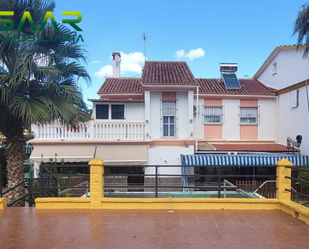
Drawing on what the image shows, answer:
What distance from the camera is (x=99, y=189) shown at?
5.63 metres

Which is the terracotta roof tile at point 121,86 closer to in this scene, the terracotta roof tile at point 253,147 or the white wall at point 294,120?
the terracotta roof tile at point 253,147

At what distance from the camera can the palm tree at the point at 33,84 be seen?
634 cm

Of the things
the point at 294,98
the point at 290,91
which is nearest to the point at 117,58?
the point at 290,91

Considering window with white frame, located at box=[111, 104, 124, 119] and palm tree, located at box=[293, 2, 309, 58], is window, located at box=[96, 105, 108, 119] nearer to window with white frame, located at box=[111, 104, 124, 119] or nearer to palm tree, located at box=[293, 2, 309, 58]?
window with white frame, located at box=[111, 104, 124, 119]

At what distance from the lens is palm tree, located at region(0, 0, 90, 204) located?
6.34 metres

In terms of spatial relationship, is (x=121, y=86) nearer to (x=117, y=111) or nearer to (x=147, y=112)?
(x=117, y=111)

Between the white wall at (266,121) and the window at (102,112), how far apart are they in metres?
9.73

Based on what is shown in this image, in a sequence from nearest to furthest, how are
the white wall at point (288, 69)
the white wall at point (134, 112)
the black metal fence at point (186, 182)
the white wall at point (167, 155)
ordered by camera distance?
the black metal fence at point (186, 182) < the white wall at point (167, 155) < the white wall at point (288, 69) < the white wall at point (134, 112)

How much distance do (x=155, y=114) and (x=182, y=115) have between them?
1608mm

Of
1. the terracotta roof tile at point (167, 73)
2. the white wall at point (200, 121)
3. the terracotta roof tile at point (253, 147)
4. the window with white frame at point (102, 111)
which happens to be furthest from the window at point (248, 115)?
the window with white frame at point (102, 111)

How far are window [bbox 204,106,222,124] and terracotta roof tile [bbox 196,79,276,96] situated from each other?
101cm

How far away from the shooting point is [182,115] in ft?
40.4

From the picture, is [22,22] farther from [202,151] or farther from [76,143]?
[202,151]

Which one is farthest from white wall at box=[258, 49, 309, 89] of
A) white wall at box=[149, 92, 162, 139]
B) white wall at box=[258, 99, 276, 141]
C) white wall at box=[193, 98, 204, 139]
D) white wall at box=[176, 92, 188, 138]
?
white wall at box=[149, 92, 162, 139]
